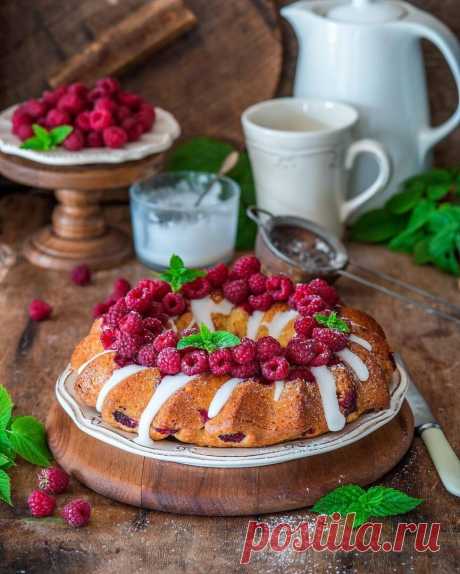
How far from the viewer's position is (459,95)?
2064 millimetres

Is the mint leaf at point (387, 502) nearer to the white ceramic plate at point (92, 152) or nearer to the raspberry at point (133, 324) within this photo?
the raspberry at point (133, 324)

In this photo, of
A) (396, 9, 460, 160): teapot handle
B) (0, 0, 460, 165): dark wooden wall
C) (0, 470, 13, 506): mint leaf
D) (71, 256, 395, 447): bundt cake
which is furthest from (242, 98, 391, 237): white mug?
(0, 470, 13, 506): mint leaf

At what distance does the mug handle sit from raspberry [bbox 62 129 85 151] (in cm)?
54

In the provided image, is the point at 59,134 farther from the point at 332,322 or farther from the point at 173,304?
the point at 332,322

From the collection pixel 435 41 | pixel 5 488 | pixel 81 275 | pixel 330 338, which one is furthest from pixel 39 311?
pixel 435 41

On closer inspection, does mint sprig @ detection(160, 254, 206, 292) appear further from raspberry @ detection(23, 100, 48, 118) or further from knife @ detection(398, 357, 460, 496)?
raspberry @ detection(23, 100, 48, 118)

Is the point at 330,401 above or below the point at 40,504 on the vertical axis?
above

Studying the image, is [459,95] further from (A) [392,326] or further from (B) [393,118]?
(A) [392,326]

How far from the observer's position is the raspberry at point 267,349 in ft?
3.77

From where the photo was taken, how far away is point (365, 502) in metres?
1.11

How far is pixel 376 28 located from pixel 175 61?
49cm

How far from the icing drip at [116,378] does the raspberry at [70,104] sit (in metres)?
0.72

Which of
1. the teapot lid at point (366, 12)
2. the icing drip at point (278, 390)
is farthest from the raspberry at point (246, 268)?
the teapot lid at point (366, 12)

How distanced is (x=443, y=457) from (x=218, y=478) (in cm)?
31
